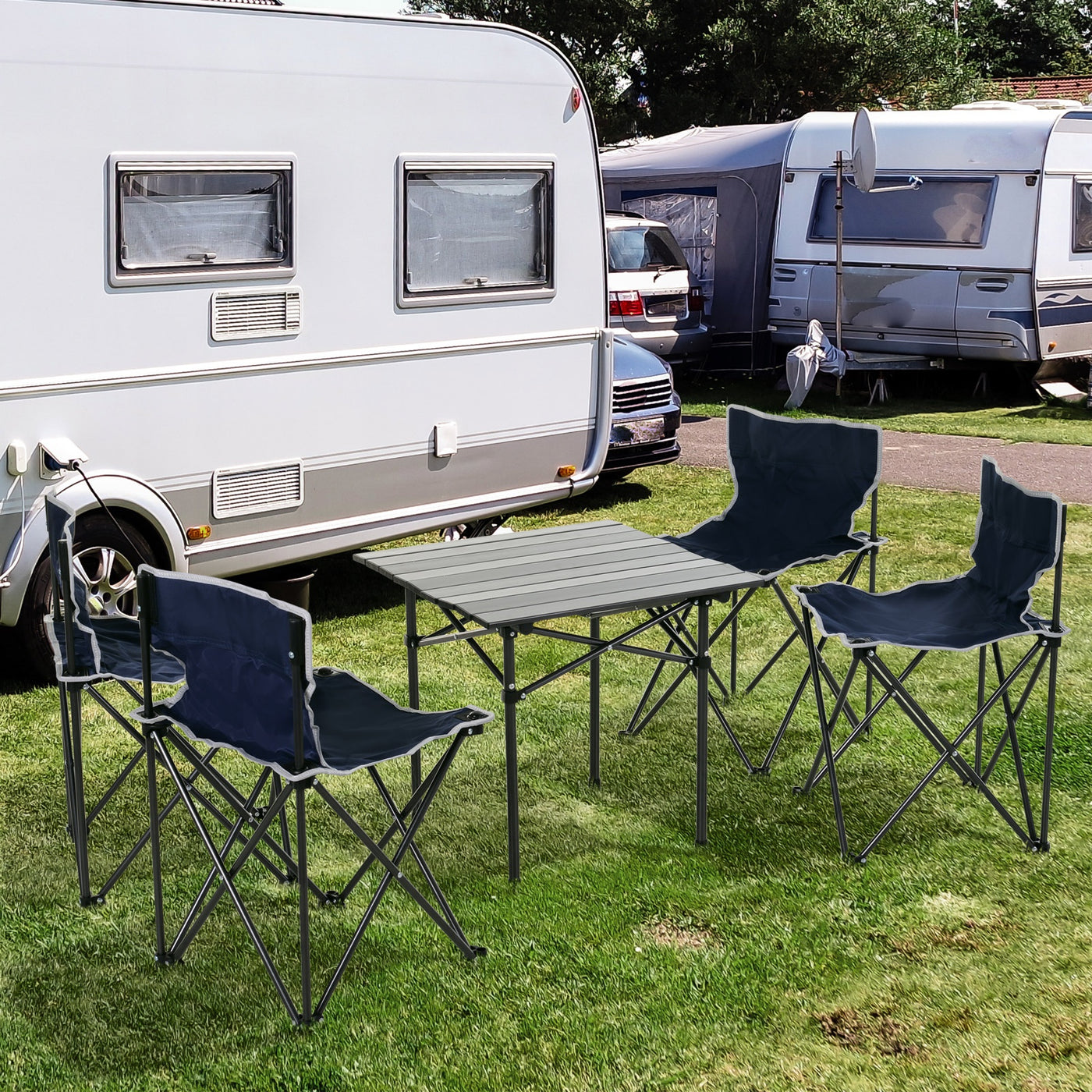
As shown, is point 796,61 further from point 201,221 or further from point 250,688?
point 250,688

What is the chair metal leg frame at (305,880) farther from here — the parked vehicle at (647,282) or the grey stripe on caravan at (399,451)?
the parked vehicle at (647,282)

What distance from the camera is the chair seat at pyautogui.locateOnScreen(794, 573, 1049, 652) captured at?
13.9ft

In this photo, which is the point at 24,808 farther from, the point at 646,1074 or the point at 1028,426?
the point at 1028,426

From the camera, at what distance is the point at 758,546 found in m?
5.41

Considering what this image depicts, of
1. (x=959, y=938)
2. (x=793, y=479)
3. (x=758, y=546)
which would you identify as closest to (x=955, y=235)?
(x=793, y=479)

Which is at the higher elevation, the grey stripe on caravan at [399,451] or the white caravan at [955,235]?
the white caravan at [955,235]

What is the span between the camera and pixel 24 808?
A: 4609 millimetres

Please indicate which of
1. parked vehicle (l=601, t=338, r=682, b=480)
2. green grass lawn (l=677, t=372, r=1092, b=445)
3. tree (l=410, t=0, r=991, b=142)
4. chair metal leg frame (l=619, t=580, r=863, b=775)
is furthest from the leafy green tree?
chair metal leg frame (l=619, t=580, r=863, b=775)

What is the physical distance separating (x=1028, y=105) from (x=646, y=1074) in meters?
11.3

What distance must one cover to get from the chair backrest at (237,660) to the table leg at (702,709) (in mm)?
1310

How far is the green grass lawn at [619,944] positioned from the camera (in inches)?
129

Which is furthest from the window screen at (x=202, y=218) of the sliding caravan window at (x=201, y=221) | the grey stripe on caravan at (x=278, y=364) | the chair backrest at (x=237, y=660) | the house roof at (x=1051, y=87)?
the house roof at (x=1051, y=87)

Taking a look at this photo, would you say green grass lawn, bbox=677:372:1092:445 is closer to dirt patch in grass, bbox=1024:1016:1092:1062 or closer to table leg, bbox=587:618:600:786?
table leg, bbox=587:618:600:786

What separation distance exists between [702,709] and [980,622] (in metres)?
0.93
